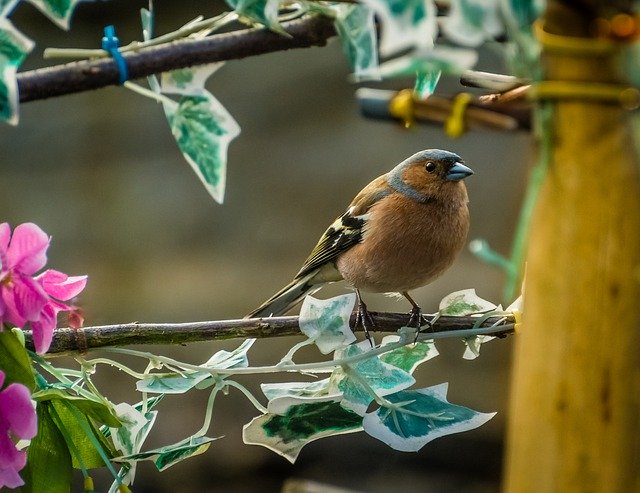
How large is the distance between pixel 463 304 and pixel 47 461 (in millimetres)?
477

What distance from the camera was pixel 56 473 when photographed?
858 millimetres

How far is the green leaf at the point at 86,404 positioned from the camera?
83 cm

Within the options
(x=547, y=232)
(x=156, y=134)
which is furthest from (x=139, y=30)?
(x=547, y=232)

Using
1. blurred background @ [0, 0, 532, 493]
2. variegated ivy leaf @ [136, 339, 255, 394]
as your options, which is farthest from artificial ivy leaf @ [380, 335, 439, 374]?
blurred background @ [0, 0, 532, 493]

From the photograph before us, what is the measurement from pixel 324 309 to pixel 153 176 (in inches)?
91.5

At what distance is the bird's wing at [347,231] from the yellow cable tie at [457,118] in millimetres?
1062

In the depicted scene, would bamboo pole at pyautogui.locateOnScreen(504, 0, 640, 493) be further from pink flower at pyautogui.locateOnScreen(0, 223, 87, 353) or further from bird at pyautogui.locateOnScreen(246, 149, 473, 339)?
bird at pyautogui.locateOnScreen(246, 149, 473, 339)

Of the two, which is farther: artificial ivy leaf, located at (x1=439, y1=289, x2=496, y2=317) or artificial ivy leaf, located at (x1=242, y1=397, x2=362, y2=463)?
artificial ivy leaf, located at (x1=439, y1=289, x2=496, y2=317)

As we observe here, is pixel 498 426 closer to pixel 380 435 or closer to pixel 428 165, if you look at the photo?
pixel 428 165

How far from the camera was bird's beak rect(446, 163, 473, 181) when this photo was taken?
5.08 feet

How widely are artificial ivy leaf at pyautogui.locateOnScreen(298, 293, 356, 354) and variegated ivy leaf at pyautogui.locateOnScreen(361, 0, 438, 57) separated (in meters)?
0.42

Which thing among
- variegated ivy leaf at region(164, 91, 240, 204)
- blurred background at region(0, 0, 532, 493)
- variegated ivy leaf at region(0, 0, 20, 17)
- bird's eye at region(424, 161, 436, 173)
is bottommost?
blurred background at region(0, 0, 532, 493)

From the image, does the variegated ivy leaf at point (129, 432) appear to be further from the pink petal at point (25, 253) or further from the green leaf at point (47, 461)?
the pink petal at point (25, 253)

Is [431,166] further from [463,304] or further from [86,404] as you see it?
[86,404]
